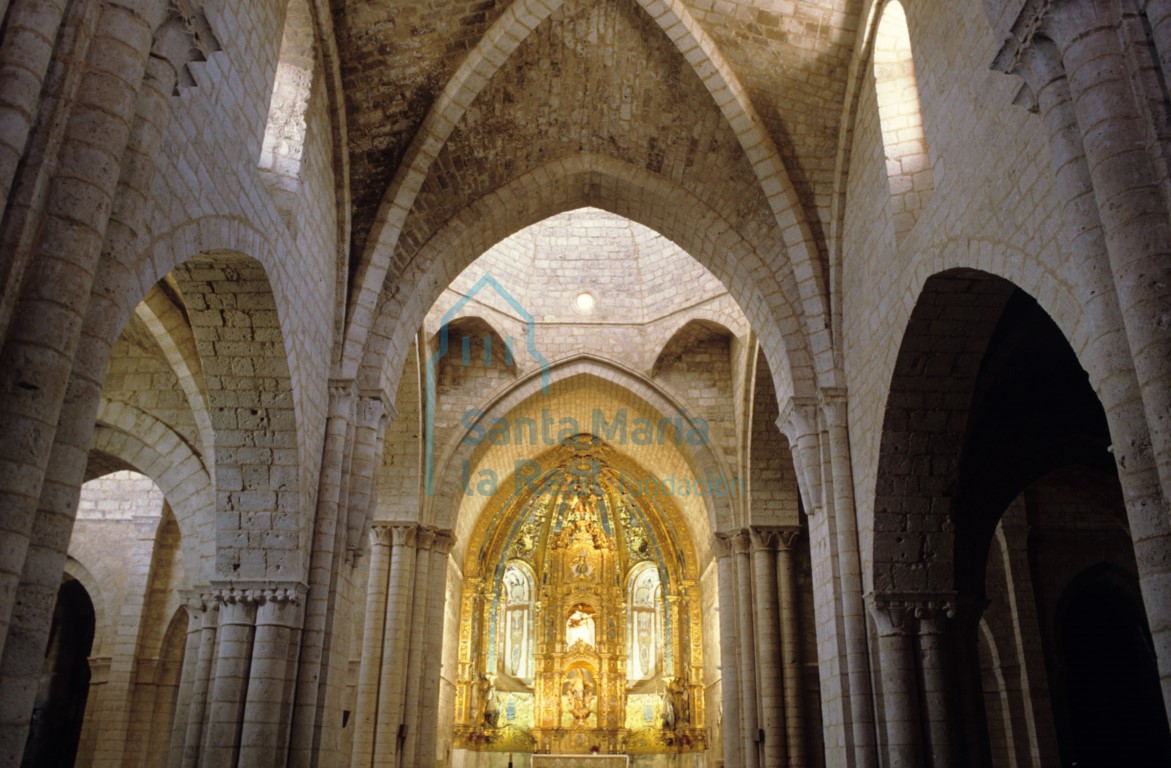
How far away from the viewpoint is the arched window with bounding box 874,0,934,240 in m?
9.13

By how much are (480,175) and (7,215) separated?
7.97 meters

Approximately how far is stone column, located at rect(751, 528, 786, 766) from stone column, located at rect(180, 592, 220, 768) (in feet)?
28.9

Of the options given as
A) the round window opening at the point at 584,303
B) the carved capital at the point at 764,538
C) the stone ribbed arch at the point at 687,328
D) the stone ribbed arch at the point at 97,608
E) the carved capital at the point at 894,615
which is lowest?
the carved capital at the point at 894,615

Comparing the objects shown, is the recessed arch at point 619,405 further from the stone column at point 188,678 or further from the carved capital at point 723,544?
the stone column at point 188,678

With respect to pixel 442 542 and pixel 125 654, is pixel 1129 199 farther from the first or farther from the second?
pixel 125 654

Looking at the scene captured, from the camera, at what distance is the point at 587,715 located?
2309 centimetres

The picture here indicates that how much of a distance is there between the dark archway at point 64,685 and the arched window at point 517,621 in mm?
8971

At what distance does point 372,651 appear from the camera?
16.3m

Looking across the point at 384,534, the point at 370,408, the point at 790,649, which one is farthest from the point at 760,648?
the point at 370,408

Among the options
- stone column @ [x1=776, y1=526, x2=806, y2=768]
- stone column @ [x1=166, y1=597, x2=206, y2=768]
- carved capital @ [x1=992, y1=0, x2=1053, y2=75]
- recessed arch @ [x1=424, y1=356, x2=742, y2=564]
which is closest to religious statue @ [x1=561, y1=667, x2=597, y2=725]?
recessed arch @ [x1=424, y1=356, x2=742, y2=564]

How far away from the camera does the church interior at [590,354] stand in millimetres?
4750

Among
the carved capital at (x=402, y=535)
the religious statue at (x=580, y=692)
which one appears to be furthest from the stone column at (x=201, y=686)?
the religious statue at (x=580, y=692)

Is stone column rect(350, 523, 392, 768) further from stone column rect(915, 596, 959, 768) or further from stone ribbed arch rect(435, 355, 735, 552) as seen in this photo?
stone column rect(915, 596, 959, 768)

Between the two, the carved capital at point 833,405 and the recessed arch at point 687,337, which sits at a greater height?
the recessed arch at point 687,337
